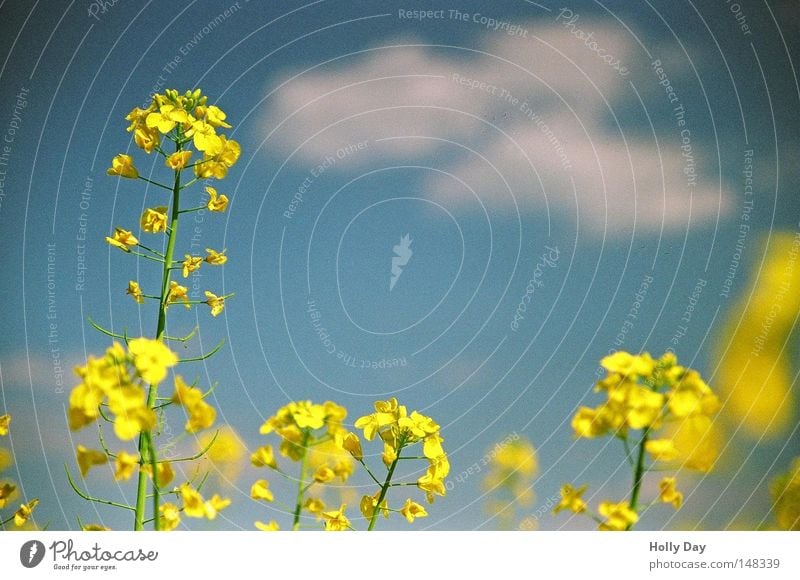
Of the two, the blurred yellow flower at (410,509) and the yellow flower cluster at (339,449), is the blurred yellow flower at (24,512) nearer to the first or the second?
the yellow flower cluster at (339,449)

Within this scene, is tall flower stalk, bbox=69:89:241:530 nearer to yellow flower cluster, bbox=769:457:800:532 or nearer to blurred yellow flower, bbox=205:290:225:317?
blurred yellow flower, bbox=205:290:225:317

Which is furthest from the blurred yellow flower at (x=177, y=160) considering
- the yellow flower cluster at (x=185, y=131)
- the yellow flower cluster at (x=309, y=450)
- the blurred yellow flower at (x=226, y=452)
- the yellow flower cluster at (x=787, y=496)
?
the yellow flower cluster at (x=787, y=496)

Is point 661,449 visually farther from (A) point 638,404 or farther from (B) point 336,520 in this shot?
(B) point 336,520

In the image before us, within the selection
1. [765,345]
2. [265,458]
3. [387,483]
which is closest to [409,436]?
[387,483]

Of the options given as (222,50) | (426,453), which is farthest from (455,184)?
(426,453)
